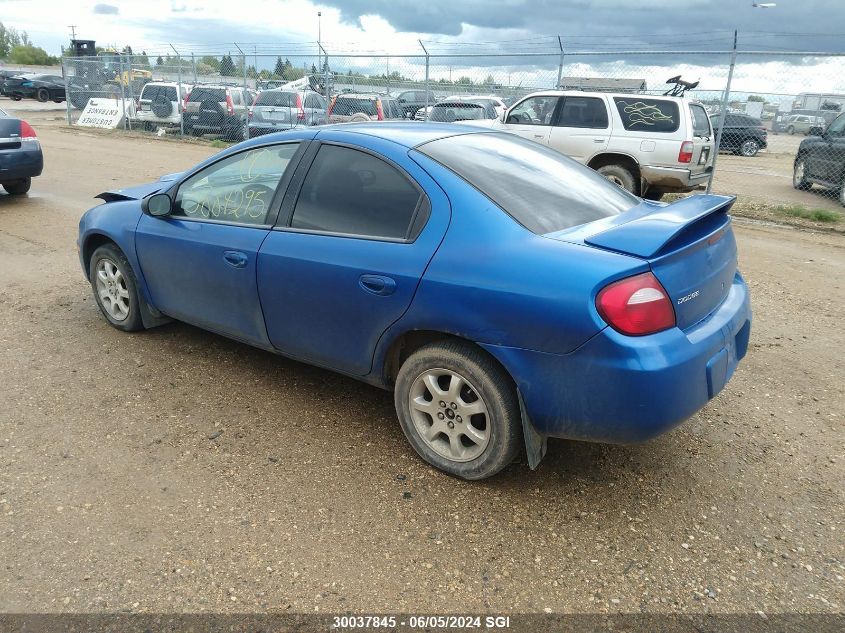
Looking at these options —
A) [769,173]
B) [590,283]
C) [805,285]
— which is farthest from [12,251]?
[769,173]

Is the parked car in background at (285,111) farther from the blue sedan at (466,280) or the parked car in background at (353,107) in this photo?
the blue sedan at (466,280)

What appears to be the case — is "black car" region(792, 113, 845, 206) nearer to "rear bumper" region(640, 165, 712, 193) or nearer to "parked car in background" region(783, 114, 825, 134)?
"parked car in background" region(783, 114, 825, 134)

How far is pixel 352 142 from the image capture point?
3469mm

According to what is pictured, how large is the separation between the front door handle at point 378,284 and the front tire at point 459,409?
1.04 ft

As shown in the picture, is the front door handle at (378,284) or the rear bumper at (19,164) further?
the rear bumper at (19,164)

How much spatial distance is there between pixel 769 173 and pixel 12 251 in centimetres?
1742

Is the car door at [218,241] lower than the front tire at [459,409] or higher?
higher

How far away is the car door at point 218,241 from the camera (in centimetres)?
370

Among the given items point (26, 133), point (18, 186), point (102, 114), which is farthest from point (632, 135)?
point (102, 114)

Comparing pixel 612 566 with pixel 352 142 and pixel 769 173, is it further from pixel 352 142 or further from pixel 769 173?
pixel 769 173

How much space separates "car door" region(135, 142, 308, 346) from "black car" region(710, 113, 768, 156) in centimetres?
2022

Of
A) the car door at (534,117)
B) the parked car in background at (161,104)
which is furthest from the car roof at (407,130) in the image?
the parked car in background at (161,104)

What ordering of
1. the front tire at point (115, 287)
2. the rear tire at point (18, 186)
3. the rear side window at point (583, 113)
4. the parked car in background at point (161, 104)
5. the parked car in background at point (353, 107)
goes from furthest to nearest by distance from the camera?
the parked car in background at point (161, 104)
the parked car in background at point (353, 107)
the rear side window at point (583, 113)
the rear tire at point (18, 186)
the front tire at point (115, 287)

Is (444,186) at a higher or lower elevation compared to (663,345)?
higher
